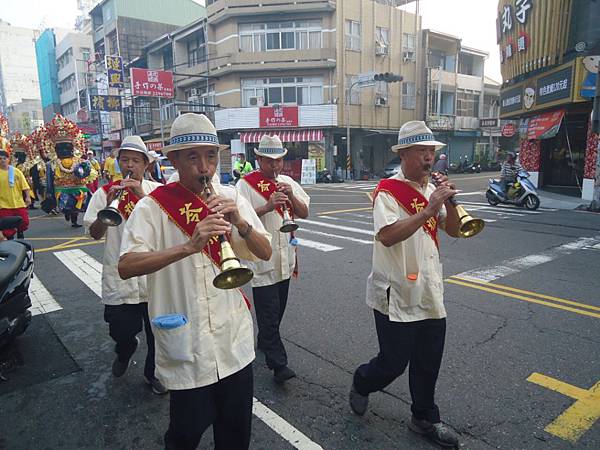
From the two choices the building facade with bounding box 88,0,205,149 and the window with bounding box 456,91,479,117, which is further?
the building facade with bounding box 88,0,205,149

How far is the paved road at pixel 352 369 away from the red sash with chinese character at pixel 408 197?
1362 mm

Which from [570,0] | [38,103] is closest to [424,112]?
[570,0]

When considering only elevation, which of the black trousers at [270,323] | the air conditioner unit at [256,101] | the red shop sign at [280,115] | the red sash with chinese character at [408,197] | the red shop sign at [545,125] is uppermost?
the air conditioner unit at [256,101]

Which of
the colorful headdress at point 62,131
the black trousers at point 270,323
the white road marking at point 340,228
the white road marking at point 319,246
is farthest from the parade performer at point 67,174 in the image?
the black trousers at point 270,323

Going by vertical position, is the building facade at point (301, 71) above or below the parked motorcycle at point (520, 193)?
above

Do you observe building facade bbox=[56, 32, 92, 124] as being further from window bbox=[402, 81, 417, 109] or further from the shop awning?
window bbox=[402, 81, 417, 109]

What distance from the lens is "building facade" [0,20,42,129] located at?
79938 mm

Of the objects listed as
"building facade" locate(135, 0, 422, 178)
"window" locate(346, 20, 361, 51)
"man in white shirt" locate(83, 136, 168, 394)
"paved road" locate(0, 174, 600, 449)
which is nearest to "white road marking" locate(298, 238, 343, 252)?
"paved road" locate(0, 174, 600, 449)

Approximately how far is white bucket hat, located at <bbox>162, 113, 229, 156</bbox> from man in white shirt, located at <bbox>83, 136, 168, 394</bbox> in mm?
1265

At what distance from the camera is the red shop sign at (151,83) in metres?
28.4

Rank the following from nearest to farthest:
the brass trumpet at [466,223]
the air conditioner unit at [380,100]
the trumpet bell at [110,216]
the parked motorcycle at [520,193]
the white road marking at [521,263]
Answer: the brass trumpet at [466,223], the trumpet bell at [110,216], the white road marking at [521,263], the parked motorcycle at [520,193], the air conditioner unit at [380,100]

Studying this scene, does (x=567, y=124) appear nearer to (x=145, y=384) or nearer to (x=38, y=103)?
(x=145, y=384)

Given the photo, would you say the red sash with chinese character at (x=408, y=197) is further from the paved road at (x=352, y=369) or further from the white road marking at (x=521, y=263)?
the white road marking at (x=521, y=263)

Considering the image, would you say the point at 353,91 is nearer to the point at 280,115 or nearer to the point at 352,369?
the point at 280,115
